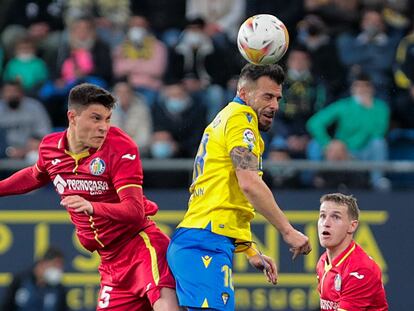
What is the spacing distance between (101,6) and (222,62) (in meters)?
2.07

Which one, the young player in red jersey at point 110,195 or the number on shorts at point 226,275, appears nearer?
the number on shorts at point 226,275

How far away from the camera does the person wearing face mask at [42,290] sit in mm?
13617

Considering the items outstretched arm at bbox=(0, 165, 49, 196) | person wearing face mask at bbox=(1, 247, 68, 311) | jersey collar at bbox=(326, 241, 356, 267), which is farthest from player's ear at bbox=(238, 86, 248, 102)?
person wearing face mask at bbox=(1, 247, 68, 311)

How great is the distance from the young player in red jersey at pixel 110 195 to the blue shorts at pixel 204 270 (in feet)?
0.62

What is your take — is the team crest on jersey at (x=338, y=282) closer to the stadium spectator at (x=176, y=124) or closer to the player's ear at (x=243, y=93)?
the player's ear at (x=243, y=93)

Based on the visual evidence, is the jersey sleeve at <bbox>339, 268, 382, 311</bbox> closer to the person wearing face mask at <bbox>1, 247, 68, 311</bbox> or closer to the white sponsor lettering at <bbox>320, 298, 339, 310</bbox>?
the white sponsor lettering at <bbox>320, 298, 339, 310</bbox>

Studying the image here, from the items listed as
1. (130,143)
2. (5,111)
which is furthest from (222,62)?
(130,143)

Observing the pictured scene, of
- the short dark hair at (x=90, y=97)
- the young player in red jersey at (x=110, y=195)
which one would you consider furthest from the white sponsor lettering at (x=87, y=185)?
→ the short dark hair at (x=90, y=97)

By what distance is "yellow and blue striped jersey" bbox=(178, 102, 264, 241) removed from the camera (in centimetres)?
812

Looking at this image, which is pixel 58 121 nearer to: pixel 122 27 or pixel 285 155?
pixel 122 27

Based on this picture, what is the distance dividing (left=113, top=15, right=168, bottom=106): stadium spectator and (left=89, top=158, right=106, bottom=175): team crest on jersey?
6700mm

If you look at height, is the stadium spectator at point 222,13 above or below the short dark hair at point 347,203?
above

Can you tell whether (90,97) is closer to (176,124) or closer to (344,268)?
(344,268)

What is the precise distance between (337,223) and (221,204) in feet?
3.72
